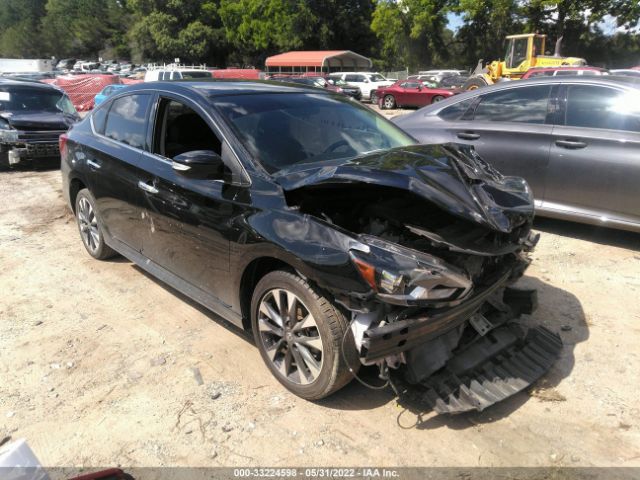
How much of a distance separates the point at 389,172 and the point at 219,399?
1.68 metres

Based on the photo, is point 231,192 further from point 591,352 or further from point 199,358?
point 591,352

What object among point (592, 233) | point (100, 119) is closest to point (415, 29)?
point (592, 233)

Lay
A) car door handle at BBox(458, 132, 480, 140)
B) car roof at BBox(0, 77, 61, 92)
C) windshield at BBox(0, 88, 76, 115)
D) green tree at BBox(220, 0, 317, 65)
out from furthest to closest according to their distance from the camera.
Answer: green tree at BBox(220, 0, 317, 65) < car roof at BBox(0, 77, 61, 92) < windshield at BBox(0, 88, 76, 115) < car door handle at BBox(458, 132, 480, 140)

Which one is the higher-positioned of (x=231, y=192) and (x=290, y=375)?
(x=231, y=192)

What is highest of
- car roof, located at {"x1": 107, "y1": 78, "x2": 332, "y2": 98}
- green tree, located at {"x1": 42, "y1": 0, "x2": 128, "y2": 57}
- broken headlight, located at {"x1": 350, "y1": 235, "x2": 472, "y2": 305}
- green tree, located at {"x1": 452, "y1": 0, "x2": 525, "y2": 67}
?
green tree, located at {"x1": 42, "y1": 0, "x2": 128, "y2": 57}

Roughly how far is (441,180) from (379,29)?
2243 inches

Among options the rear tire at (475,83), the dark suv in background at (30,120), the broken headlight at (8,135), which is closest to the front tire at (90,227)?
the dark suv in background at (30,120)

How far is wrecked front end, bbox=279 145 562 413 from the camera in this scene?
249 centimetres

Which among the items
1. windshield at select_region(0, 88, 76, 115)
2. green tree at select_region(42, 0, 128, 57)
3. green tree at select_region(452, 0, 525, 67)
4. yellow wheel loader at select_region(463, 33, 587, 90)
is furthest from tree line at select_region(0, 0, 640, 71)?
windshield at select_region(0, 88, 76, 115)

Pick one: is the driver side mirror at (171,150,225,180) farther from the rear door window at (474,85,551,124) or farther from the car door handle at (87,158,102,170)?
the rear door window at (474,85,551,124)

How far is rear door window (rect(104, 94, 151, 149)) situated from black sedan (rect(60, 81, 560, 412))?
7 centimetres

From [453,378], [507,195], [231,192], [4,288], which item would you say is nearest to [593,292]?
[507,195]

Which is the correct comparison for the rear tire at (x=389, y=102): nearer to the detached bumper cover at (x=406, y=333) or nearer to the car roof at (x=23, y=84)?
the car roof at (x=23, y=84)

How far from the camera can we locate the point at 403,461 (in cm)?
252
